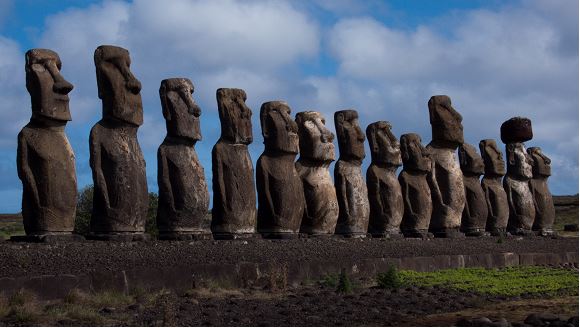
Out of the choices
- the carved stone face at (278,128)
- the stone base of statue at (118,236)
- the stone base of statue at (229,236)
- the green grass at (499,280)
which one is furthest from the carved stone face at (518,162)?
the stone base of statue at (118,236)

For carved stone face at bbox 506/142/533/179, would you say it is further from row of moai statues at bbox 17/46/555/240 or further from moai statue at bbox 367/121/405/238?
moai statue at bbox 367/121/405/238

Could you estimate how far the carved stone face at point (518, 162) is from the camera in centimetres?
2322

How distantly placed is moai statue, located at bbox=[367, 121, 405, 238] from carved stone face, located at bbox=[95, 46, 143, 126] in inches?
262

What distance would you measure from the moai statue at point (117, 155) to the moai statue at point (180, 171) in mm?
850

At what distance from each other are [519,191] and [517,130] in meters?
1.62

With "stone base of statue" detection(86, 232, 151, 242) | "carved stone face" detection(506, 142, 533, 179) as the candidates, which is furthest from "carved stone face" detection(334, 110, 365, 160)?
"carved stone face" detection(506, 142, 533, 179)

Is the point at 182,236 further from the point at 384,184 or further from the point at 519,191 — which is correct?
the point at 519,191

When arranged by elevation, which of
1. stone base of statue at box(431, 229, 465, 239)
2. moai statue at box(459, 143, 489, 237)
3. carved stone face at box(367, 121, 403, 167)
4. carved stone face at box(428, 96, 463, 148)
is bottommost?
stone base of statue at box(431, 229, 465, 239)

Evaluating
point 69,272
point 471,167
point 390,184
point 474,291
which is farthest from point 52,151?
point 471,167

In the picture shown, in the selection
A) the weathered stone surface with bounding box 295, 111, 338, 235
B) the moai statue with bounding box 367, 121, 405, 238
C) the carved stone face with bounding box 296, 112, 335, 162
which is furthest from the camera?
the moai statue with bounding box 367, 121, 405, 238

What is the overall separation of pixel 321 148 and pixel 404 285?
5313 millimetres

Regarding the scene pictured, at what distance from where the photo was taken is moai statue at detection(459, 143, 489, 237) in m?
21.1

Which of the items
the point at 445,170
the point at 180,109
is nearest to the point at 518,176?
the point at 445,170

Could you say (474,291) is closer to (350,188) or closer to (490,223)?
(350,188)
